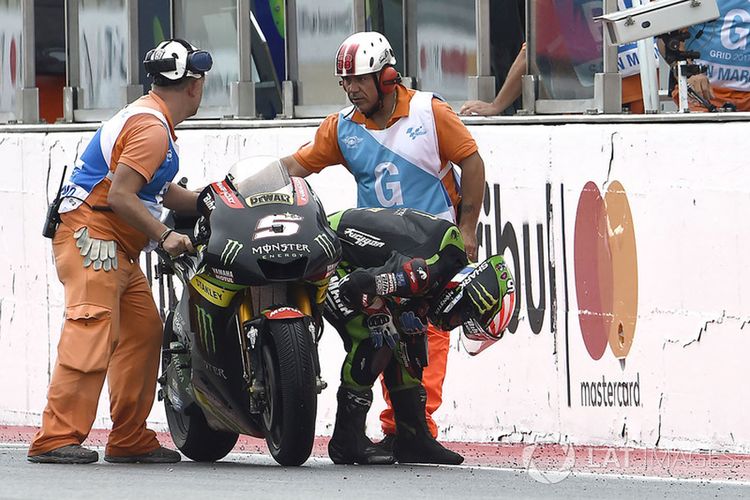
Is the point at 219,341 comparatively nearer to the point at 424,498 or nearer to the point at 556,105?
the point at 424,498

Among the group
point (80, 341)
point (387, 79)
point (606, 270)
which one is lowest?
point (80, 341)

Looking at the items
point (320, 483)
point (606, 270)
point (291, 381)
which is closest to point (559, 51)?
point (606, 270)

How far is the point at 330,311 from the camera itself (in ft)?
26.0

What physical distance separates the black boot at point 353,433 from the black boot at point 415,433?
0.34 ft

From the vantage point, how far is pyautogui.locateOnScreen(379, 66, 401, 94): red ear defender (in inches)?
331

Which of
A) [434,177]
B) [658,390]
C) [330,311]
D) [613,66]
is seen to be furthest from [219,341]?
[613,66]

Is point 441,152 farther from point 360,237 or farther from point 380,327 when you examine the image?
point 380,327

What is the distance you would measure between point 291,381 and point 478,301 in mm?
1067

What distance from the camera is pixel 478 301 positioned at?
7.87 metres

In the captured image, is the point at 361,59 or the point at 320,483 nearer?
the point at 320,483

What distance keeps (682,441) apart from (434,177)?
71.9 inches

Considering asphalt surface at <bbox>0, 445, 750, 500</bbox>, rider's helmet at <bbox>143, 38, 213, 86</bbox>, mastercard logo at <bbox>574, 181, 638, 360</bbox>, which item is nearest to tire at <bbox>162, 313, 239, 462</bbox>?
asphalt surface at <bbox>0, 445, 750, 500</bbox>

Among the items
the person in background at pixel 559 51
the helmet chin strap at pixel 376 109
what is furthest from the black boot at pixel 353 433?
the person in background at pixel 559 51

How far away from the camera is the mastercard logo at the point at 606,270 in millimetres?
9422
